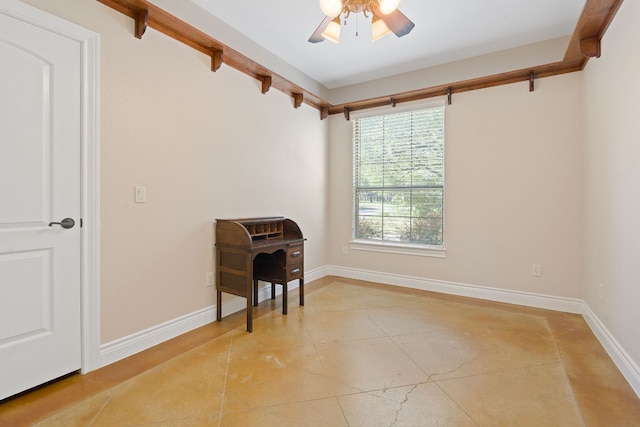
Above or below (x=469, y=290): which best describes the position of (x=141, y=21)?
above

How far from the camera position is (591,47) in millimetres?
2578

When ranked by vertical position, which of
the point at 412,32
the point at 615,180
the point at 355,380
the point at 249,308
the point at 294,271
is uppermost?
the point at 412,32

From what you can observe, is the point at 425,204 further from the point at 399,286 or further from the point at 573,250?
the point at 573,250

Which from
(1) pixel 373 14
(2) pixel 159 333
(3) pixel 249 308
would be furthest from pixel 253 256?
(1) pixel 373 14

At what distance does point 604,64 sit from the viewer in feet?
8.10

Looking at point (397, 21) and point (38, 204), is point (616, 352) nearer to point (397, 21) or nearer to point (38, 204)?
point (397, 21)

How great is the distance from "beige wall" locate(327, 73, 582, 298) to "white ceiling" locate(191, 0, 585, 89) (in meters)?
0.51

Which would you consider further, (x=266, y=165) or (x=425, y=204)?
(x=425, y=204)

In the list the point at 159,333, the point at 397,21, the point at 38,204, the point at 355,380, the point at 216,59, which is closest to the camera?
the point at 38,204

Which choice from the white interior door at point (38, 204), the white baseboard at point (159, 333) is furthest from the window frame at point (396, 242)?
the white interior door at point (38, 204)

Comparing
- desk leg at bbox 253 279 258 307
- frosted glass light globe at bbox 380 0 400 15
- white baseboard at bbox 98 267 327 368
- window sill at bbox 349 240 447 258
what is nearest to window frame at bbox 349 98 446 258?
window sill at bbox 349 240 447 258

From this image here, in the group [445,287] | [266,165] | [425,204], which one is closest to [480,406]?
[445,287]

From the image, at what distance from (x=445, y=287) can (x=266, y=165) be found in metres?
2.59

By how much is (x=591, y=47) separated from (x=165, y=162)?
3.60m
